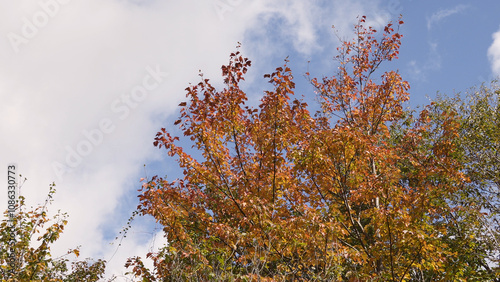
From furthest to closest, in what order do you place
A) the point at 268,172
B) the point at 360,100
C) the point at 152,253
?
the point at 360,100
the point at 268,172
the point at 152,253

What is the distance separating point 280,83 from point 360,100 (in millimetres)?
4753

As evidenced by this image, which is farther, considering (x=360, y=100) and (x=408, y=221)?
(x=360, y=100)

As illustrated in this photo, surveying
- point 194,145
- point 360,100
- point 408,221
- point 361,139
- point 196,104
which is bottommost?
point 408,221

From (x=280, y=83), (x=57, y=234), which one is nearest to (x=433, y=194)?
(x=280, y=83)

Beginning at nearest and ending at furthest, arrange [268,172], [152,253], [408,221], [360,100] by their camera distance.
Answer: [408,221]
[152,253]
[268,172]
[360,100]

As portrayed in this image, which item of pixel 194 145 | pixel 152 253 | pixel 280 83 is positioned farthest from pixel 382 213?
pixel 152 253

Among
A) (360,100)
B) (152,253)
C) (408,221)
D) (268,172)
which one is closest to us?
(408,221)

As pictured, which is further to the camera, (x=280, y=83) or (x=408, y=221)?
(x=280, y=83)

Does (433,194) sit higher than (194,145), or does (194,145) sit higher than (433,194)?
(194,145)

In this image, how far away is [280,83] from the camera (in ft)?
31.1

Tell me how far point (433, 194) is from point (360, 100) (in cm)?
449

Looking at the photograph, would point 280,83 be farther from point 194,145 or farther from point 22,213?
point 22,213

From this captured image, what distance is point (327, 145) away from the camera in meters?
9.41

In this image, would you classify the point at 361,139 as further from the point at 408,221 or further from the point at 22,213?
the point at 22,213
